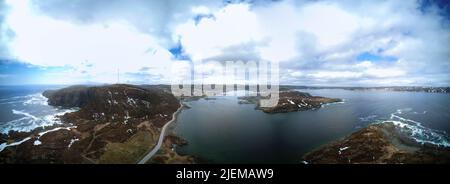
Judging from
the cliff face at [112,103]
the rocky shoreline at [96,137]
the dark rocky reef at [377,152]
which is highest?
the cliff face at [112,103]

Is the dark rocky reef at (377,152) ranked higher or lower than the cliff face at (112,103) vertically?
lower

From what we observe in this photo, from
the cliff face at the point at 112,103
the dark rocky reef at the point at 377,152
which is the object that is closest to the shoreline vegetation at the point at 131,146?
the dark rocky reef at the point at 377,152

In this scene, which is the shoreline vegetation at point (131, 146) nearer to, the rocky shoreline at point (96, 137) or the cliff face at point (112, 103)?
the rocky shoreline at point (96, 137)

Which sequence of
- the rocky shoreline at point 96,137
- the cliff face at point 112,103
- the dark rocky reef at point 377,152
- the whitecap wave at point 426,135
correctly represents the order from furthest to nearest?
the cliff face at point 112,103 → the whitecap wave at point 426,135 → the dark rocky reef at point 377,152 → the rocky shoreline at point 96,137

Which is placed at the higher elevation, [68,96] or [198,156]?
[68,96]
